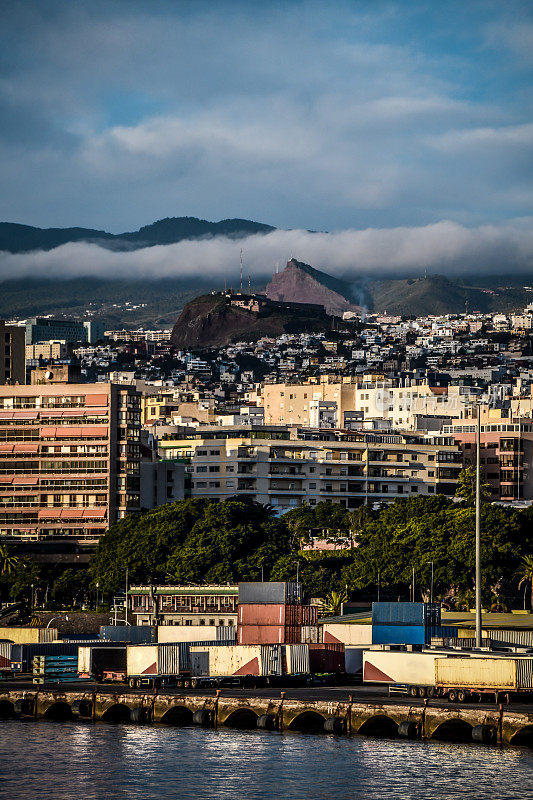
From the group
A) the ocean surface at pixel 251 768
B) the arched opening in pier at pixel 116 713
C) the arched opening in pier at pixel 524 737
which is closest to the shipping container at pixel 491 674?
the ocean surface at pixel 251 768

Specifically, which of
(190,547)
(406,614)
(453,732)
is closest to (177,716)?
(453,732)

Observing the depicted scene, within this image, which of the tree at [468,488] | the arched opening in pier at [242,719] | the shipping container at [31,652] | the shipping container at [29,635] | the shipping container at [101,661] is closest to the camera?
the arched opening in pier at [242,719]

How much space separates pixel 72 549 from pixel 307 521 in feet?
87.1

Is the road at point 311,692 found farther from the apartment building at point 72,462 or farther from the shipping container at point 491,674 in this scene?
the apartment building at point 72,462

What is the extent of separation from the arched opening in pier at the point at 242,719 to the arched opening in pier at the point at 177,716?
3.36 meters

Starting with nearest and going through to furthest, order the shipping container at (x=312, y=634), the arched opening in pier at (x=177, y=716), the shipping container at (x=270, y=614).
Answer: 1. the arched opening in pier at (x=177, y=716)
2. the shipping container at (x=270, y=614)
3. the shipping container at (x=312, y=634)

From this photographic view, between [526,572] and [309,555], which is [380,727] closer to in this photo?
[526,572]

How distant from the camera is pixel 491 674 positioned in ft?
303

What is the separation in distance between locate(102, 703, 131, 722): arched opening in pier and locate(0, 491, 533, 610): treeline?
5215 cm

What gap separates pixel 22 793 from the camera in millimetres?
77875

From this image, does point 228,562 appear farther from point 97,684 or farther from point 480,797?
point 480,797

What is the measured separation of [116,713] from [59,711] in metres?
4.47

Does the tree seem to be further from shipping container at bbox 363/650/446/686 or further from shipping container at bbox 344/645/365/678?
shipping container at bbox 363/650/446/686

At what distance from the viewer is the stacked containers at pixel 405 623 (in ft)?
376
